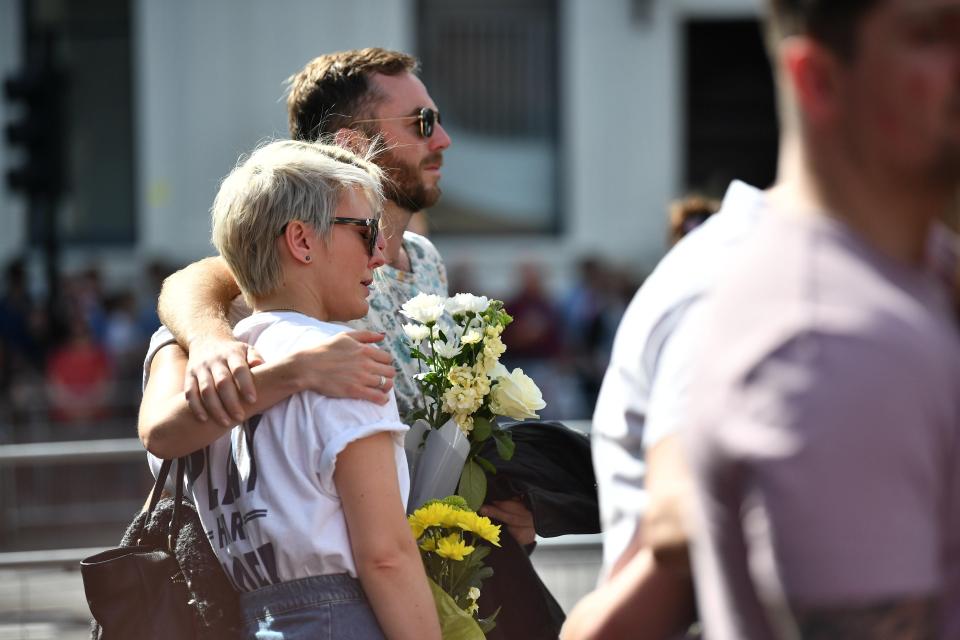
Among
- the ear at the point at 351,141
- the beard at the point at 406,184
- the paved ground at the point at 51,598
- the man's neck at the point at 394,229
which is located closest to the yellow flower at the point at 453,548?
the man's neck at the point at 394,229

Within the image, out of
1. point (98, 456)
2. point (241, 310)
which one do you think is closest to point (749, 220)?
point (241, 310)

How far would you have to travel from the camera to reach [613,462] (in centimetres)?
163

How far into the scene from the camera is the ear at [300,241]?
245 centimetres

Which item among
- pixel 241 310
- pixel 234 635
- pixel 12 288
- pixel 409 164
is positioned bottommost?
pixel 12 288

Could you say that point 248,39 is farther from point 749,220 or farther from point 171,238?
point 749,220

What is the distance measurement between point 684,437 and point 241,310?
1.71m

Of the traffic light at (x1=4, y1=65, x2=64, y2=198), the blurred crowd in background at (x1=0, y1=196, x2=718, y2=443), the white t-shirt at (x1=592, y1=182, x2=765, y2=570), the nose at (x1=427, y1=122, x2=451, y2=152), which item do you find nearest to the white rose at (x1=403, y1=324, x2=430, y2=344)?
the nose at (x1=427, y1=122, x2=451, y2=152)

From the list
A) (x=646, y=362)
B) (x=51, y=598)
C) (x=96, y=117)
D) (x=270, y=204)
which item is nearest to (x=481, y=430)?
(x=270, y=204)

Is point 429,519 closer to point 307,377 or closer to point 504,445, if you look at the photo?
point 504,445

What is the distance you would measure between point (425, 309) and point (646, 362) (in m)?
1.20

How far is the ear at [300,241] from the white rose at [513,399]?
537mm

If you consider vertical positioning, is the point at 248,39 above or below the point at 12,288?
above

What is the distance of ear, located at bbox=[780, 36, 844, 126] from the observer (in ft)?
3.84

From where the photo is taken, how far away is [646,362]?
1.59 meters
